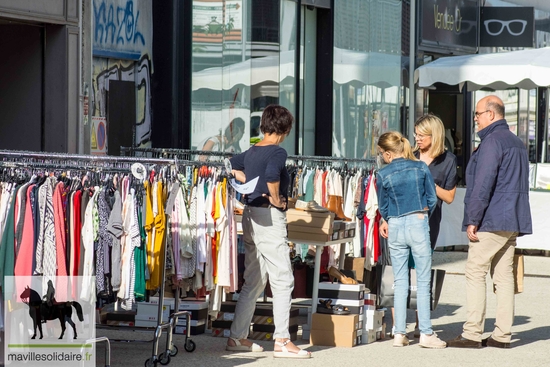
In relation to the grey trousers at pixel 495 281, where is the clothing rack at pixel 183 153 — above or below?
above

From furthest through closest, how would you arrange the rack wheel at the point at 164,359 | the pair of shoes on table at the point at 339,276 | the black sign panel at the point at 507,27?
the black sign panel at the point at 507,27, the pair of shoes on table at the point at 339,276, the rack wheel at the point at 164,359

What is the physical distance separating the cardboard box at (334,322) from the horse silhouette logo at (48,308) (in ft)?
7.06

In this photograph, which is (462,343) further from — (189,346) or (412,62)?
(412,62)

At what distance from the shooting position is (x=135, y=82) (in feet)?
41.2

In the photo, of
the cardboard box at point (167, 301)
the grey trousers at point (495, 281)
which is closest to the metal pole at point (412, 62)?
the grey trousers at point (495, 281)

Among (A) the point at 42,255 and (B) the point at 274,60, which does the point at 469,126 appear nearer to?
(B) the point at 274,60

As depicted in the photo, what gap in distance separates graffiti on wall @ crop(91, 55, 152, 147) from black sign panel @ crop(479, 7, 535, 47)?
31.6 feet

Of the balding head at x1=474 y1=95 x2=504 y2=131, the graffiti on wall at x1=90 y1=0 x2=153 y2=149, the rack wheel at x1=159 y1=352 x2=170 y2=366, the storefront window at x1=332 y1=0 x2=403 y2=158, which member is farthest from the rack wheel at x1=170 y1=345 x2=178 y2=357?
the storefront window at x1=332 y1=0 x2=403 y2=158

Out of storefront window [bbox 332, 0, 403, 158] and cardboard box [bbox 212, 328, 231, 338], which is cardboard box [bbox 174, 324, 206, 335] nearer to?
cardboard box [bbox 212, 328, 231, 338]

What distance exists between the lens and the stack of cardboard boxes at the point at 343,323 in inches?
336

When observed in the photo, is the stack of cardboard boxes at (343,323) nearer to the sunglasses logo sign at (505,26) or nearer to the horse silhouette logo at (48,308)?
the horse silhouette logo at (48,308)

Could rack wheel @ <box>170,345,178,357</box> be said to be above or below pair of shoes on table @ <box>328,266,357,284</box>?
below

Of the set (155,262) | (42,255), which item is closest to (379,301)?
(155,262)

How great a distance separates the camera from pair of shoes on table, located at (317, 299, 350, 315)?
8633mm
